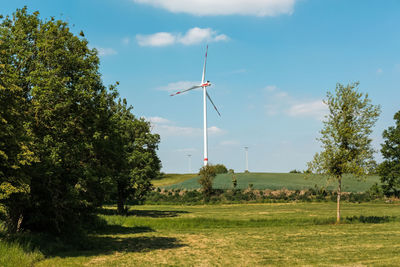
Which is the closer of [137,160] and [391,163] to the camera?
[137,160]

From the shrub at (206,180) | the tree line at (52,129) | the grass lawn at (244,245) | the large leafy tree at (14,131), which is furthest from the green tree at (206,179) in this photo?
the large leafy tree at (14,131)

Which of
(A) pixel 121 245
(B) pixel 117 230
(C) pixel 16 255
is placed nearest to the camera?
(C) pixel 16 255

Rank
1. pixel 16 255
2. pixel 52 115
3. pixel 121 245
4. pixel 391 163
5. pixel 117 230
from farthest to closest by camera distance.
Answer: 1. pixel 391 163
2. pixel 117 230
3. pixel 121 245
4. pixel 52 115
5. pixel 16 255

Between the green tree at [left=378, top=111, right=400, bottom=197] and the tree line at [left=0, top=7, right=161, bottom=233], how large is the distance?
6781 cm

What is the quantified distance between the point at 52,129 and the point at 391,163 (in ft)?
248

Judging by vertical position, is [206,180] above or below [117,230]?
above

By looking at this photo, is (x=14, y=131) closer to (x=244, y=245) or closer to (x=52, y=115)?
(x=52, y=115)

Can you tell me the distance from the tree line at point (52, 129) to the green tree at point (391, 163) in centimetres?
6781

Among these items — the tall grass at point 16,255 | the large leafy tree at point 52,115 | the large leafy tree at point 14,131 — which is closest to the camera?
the tall grass at point 16,255

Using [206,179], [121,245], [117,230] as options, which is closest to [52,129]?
[121,245]

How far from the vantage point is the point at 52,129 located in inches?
915

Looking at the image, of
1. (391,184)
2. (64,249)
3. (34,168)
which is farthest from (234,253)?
(391,184)

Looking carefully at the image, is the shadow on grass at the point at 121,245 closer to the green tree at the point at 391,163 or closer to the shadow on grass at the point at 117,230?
the shadow on grass at the point at 117,230

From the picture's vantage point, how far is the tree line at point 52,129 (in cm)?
2034
